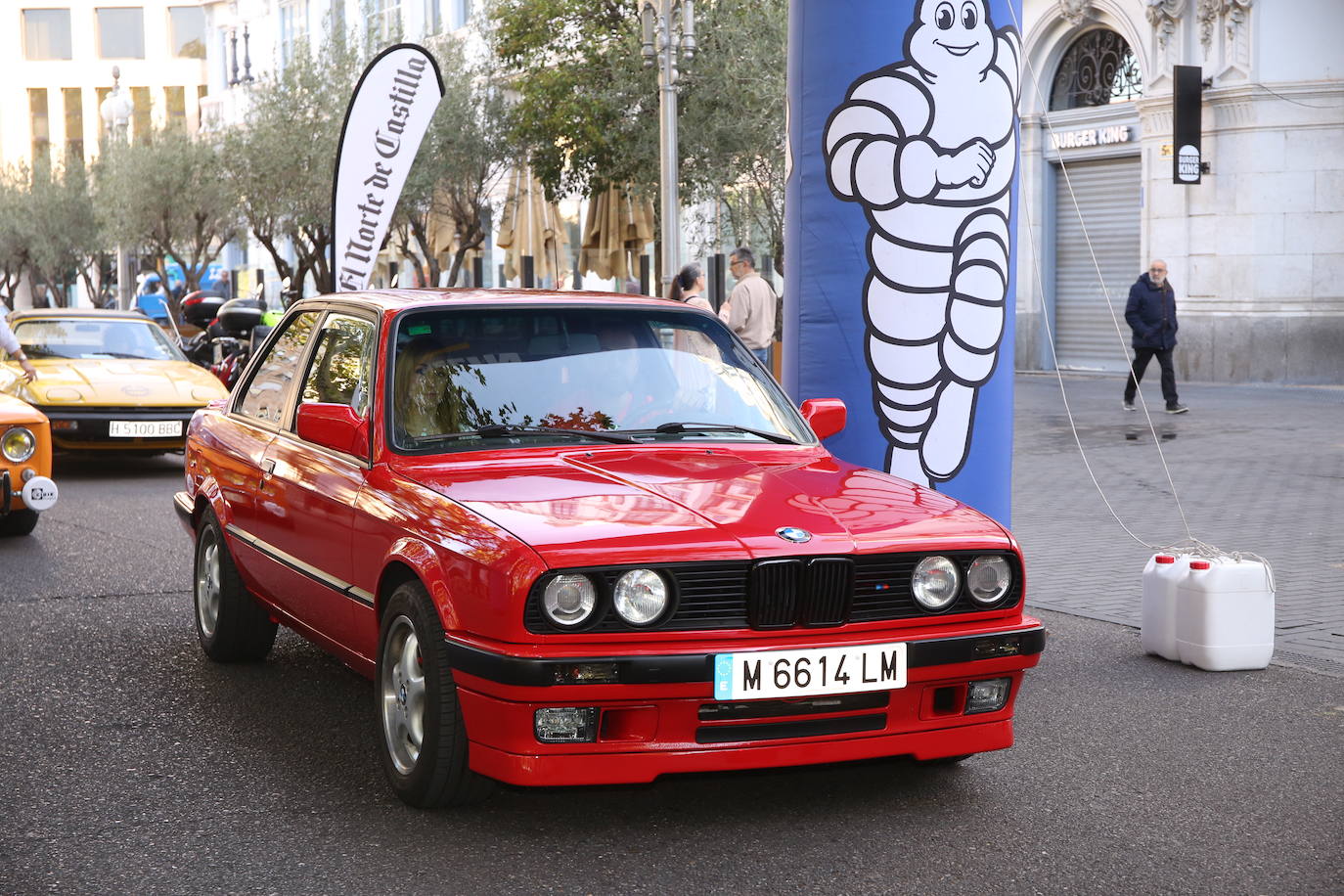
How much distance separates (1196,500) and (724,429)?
708 centimetres

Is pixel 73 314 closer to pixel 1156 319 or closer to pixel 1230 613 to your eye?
pixel 1156 319

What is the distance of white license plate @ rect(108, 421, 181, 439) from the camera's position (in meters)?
13.8

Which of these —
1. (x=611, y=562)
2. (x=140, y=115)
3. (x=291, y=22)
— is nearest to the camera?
(x=611, y=562)

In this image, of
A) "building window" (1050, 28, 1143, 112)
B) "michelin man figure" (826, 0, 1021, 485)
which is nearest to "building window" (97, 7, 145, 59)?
"building window" (1050, 28, 1143, 112)

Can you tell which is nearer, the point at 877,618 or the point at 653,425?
the point at 877,618

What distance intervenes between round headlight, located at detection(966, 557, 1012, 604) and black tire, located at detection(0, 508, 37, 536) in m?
7.47

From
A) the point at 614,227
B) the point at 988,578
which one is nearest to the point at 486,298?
the point at 988,578

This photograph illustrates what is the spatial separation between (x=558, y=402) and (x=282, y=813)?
58.7 inches

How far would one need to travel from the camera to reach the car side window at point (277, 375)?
20.5 ft

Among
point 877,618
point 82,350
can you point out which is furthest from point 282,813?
point 82,350

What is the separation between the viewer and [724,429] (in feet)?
17.6

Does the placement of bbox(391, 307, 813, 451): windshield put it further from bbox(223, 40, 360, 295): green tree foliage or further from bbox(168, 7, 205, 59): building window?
bbox(168, 7, 205, 59): building window

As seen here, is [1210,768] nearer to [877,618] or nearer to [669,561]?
[877,618]

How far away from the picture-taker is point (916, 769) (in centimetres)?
509
